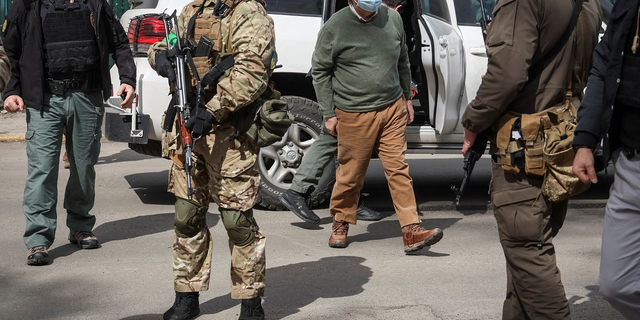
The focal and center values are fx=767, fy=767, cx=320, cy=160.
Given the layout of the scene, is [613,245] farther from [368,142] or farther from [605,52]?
[368,142]

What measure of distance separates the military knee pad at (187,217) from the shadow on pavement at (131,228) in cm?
177

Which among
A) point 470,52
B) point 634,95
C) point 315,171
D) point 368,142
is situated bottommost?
point 315,171

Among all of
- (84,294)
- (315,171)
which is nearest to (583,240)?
(315,171)

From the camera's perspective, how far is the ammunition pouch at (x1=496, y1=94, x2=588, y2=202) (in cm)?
338

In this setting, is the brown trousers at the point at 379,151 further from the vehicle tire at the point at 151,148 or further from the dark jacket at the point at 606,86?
the dark jacket at the point at 606,86

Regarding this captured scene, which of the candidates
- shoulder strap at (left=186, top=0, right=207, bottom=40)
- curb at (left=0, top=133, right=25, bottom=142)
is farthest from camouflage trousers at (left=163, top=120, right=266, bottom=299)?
curb at (left=0, top=133, right=25, bottom=142)

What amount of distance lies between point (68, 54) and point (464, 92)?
3.30 meters

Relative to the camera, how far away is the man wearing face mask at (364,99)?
5398 mm

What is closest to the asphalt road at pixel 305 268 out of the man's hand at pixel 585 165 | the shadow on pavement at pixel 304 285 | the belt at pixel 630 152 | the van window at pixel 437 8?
the shadow on pavement at pixel 304 285

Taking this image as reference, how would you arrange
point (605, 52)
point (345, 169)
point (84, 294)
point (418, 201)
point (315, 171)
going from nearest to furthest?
point (605, 52)
point (84, 294)
point (345, 169)
point (315, 171)
point (418, 201)

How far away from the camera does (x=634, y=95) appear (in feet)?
9.18

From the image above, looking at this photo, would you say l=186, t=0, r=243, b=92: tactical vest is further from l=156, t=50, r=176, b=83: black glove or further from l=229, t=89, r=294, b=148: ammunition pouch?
l=229, t=89, r=294, b=148: ammunition pouch

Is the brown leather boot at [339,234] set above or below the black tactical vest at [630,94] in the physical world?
below

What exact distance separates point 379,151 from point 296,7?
172 centimetres
